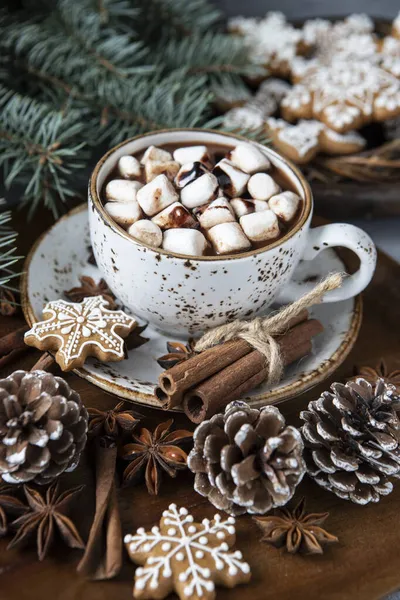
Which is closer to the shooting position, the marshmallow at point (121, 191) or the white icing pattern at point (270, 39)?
the marshmallow at point (121, 191)

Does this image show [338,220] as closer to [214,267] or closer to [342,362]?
[342,362]

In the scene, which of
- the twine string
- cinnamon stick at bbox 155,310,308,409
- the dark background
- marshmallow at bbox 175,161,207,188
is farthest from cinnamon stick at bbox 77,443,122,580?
the dark background

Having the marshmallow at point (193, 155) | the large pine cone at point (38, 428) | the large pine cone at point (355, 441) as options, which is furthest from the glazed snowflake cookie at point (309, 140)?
the large pine cone at point (38, 428)

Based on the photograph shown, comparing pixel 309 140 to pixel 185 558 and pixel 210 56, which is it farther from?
pixel 185 558

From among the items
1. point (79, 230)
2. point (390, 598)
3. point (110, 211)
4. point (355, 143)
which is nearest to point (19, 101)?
point (79, 230)

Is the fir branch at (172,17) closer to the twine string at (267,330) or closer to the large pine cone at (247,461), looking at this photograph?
the twine string at (267,330)

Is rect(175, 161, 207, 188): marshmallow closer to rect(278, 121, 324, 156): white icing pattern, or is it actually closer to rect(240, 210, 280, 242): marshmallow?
rect(240, 210, 280, 242): marshmallow
